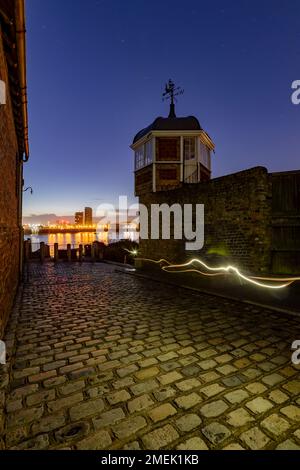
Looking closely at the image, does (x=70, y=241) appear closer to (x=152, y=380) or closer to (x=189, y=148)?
(x=189, y=148)

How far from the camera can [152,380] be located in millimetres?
2924

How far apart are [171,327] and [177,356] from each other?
3.87 ft

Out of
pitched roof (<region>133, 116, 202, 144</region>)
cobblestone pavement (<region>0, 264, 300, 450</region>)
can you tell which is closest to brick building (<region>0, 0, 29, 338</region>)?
cobblestone pavement (<region>0, 264, 300, 450</region>)

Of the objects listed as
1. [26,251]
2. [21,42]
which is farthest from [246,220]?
[26,251]

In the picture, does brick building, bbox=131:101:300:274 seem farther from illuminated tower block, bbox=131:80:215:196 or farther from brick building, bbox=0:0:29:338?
brick building, bbox=0:0:29:338

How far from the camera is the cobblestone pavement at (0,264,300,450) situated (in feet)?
6.92

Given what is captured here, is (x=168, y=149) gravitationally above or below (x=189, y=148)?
below

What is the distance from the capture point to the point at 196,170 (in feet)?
57.6

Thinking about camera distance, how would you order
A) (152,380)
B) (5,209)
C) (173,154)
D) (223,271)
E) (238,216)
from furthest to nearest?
1. (173,154)
2. (223,271)
3. (238,216)
4. (5,209)
5. (152,380)

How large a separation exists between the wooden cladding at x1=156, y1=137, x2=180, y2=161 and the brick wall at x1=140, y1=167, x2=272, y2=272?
7938 mm

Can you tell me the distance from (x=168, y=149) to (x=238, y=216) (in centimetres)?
1114

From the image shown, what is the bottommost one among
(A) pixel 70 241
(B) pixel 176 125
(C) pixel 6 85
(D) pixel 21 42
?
(A) pixel 70 241

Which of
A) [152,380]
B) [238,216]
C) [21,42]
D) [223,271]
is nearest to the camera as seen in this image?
[152,380]

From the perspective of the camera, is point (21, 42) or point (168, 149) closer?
point (21, 42)
